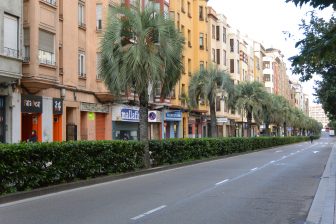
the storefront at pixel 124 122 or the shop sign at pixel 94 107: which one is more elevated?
the shop sign at pixel 94 107

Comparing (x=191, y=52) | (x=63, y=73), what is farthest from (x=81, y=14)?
(x=191, y=52)

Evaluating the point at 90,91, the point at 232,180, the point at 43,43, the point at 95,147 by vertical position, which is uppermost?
the point at 43,43

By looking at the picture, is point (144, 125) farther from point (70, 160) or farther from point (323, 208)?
point (323, 208)

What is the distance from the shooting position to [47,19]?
26969mm

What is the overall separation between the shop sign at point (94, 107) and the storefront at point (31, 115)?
4.83 m

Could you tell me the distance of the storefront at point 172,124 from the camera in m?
47.9

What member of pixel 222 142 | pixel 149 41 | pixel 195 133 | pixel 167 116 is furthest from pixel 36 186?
pixel 195 133

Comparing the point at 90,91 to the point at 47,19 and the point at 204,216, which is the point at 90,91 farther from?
the point at 204,216

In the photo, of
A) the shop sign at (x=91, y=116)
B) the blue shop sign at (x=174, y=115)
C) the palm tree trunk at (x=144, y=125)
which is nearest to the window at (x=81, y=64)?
the shop sign at (x=91, y=116)

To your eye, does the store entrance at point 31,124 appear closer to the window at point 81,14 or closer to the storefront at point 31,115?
the storefront at point 31,115

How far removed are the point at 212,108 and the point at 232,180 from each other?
20.2 m

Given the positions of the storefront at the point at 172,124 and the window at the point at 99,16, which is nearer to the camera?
the window at the point at 99,16

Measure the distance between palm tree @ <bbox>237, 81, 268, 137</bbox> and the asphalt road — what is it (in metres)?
34.7

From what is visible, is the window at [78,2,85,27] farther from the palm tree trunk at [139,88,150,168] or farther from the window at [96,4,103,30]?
the palm tree trunk at [139,88,150,168]
